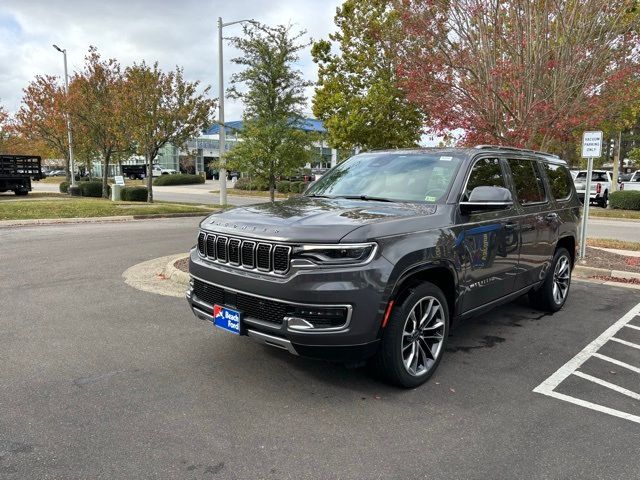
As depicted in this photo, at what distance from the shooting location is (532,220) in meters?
5.34

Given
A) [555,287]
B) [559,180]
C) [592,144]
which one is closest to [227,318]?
[555,287]

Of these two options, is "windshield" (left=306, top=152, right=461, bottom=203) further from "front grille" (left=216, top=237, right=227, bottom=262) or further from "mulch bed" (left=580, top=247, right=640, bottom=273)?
"mulch bed" (left=580, top=247, right=640, bottom=273)

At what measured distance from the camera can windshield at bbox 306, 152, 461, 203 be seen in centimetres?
453

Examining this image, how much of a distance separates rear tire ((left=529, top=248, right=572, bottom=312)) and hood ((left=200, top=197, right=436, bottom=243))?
2698 millimetres

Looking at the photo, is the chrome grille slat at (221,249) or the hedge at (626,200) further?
the hedge at (626,200)

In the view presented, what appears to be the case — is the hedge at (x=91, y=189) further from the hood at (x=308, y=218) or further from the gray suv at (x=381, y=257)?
the hood at (x=308, y=218)

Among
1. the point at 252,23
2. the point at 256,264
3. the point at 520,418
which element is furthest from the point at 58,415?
the point at 252,23

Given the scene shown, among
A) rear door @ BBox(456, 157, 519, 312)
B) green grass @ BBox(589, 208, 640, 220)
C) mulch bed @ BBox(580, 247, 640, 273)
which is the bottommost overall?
mulch bed @ BBox(580, 247, 640, 273)

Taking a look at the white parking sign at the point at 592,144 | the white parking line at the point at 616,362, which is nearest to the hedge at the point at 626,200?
the white parking sign at the point at 592,144

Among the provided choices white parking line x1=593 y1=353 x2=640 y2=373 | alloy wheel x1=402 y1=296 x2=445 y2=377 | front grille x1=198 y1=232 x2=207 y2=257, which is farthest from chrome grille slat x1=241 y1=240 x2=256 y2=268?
white parking line x1=593 y1=353 x2=640 y2=373

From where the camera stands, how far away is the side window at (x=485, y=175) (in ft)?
14.9

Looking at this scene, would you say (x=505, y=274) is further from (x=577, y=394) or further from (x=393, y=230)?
(x=393, y=230)

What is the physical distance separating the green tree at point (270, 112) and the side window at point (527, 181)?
11157 mm

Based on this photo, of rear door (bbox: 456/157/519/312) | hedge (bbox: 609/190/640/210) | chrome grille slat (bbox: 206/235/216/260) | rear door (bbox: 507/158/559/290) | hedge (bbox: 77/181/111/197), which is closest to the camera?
chrome grille slat (bbox: 206/235/216/260)
